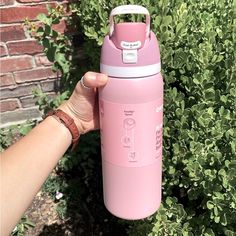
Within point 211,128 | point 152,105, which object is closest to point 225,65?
point 211,128

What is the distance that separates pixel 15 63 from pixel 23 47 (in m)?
0.13

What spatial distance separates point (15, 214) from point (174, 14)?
107 centimetres

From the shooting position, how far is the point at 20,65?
313 centimetres

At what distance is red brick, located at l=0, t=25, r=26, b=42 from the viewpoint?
2.99m

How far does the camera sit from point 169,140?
193 centimetres

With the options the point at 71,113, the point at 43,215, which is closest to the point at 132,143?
the point at 71,113

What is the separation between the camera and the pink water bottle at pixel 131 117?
1438 mm

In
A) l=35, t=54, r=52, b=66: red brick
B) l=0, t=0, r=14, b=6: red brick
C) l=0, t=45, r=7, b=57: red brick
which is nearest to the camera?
l=0, t=0, r=14, b=6: red brick

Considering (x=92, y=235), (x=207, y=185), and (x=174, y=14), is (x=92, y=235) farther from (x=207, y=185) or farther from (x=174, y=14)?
(x=174, y=14)

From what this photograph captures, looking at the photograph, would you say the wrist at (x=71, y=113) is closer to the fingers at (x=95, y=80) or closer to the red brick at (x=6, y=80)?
the fingers at (x=95, y=80)

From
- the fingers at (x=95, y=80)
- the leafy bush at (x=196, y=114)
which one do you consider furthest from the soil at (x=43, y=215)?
the fingers at (x=95, y=80)

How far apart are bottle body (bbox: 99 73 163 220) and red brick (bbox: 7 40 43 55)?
1643 mm

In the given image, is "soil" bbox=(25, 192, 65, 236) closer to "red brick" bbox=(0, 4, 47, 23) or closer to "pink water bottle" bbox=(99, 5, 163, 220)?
"pink water bottle" bbox=(99, 5, 163, 220)

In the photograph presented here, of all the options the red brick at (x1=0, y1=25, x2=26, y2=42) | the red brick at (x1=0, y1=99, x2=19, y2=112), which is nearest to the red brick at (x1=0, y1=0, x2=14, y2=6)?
the red brick at (x1=0, y1=25, x2=26, y2=42)
